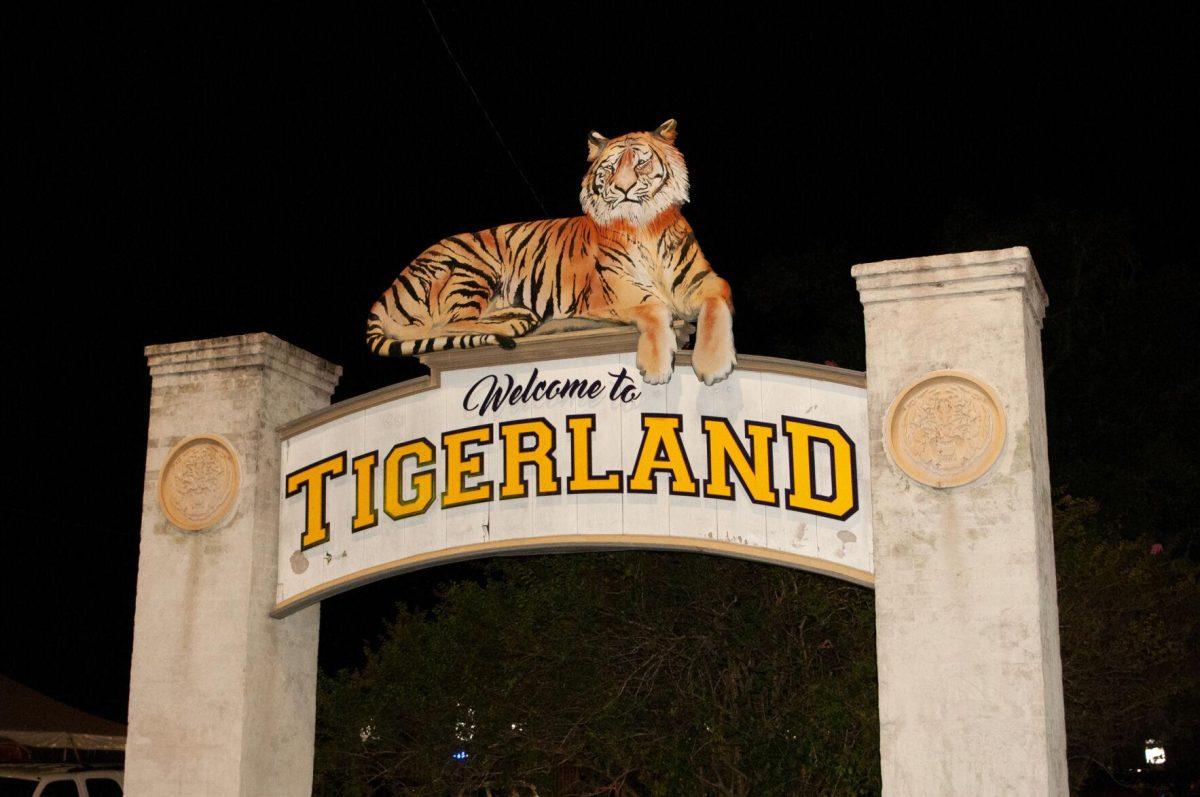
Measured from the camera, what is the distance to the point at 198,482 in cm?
936

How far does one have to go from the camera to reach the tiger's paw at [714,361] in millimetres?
8281

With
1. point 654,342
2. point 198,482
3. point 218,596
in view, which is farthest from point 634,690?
point 654,342

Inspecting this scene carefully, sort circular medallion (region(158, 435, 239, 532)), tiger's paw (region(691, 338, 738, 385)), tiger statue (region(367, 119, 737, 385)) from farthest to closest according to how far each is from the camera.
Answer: circular medallion (region(158, 435, 239, 532)) < tiger statue (region(367, 119, 737, 385)) < tiger's paw (region(691, 338, 738, 385))

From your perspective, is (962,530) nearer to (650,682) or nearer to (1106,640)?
(650,682)

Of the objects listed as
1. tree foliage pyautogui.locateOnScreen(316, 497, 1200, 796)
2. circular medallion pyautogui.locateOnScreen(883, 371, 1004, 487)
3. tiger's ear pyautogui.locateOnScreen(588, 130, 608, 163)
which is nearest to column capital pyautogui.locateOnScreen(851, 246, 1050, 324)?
circular medallion pyautogui.locateOnScreen(883, 371, 1004, 487)

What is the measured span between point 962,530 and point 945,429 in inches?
22.6

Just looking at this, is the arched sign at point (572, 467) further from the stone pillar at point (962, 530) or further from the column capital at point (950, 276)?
the column capital at point (950, 276)

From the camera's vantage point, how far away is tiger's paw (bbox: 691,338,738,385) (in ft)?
27.2

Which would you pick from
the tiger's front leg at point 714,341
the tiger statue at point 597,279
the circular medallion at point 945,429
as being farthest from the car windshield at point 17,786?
the circular medallion at point 945,429

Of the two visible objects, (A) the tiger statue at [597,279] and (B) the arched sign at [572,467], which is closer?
(B) the arched sign at [572,467]

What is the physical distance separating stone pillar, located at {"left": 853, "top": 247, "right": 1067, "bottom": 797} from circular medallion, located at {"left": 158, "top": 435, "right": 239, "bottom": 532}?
4.44 metres

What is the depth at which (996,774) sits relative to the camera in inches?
276

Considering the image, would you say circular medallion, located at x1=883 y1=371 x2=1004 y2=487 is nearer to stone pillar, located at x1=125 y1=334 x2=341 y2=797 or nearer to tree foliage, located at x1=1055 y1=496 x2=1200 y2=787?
stone pillar, located at x1=125 y1=334 x2=341 y2=797

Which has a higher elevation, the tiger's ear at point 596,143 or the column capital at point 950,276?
the tiger's ear at point 596,143
